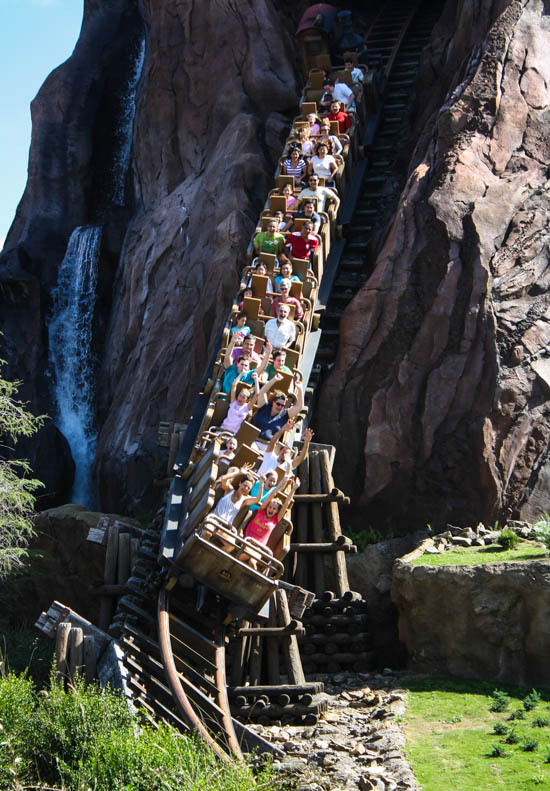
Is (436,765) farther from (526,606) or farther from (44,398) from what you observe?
(44,398)

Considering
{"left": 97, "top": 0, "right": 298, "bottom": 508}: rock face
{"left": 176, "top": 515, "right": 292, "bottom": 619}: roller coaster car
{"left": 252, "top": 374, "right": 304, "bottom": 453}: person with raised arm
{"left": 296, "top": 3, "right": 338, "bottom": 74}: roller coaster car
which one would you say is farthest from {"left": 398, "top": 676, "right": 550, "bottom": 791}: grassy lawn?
{"left": 296, "top": 3, "right": 338, "bottom": 74}: roller coaster car

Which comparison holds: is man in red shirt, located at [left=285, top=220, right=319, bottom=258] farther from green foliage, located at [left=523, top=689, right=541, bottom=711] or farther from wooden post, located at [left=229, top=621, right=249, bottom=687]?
green foliage, located at [left=523, top=689, right=541, bottom=711]

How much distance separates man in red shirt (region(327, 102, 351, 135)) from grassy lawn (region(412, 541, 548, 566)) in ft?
31.9

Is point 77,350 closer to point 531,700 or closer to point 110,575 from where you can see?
point 110,575

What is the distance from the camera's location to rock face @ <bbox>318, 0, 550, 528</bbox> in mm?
14289

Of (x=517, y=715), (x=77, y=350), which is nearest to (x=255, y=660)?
(x=517, y=715)

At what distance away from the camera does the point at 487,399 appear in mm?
14430

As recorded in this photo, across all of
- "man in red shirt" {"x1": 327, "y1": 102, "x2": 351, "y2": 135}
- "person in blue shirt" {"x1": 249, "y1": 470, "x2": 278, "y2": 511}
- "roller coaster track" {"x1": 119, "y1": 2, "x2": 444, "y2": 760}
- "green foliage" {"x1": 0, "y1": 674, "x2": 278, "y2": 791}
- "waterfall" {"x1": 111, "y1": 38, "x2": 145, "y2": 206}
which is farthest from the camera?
"waterfall" {"x1": 111, "y1": 38, "x2": 145, "y2": 206}

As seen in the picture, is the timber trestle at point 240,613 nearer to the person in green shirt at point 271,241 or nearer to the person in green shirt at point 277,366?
the person in green shirt at point 271,241

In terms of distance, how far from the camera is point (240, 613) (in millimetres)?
10484

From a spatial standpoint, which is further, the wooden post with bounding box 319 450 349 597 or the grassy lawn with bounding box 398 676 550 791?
the wooden post with bounding box 319 450 349 597

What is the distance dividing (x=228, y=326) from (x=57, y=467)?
8193 millimetres

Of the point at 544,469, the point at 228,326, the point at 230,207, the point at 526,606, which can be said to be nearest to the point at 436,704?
the point at 526,606

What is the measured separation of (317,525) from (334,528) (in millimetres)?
246
